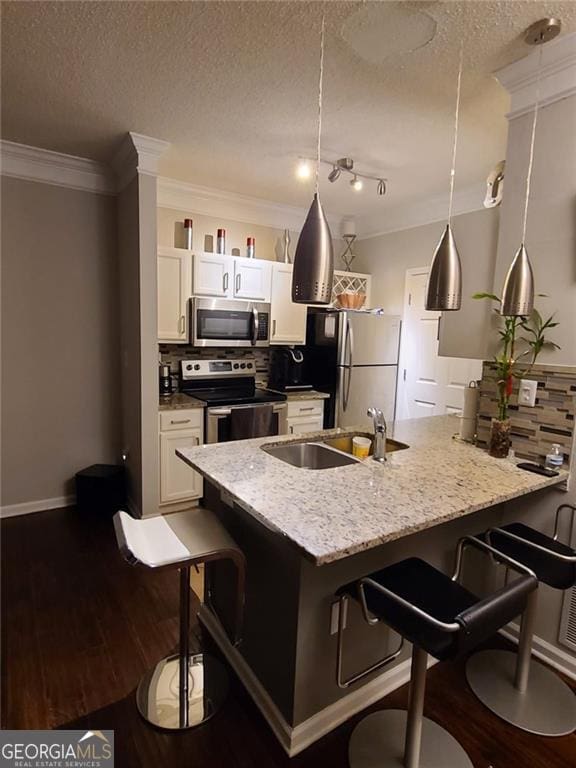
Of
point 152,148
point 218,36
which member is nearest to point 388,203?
point 152,148

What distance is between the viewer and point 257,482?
1.57 m

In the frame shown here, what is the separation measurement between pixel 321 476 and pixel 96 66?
2.16 m

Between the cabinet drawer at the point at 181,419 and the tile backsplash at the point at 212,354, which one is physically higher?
the tile backsplash at the point at 212,354

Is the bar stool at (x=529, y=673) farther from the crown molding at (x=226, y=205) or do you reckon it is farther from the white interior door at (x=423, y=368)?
the crown molding at (x=226, y=205)

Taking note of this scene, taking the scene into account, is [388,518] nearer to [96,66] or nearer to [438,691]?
[438,691]

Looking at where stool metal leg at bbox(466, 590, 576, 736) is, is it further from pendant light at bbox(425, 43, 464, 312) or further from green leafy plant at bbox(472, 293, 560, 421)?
pendant light at bbox(425, 43, 464, 312)

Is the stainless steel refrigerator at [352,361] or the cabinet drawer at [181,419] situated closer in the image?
the cabinet drawer at [181,419]

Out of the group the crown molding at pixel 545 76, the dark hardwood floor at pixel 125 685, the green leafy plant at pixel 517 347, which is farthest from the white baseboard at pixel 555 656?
the crown molding at pixel 545 76

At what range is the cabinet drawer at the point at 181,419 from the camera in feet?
10.3

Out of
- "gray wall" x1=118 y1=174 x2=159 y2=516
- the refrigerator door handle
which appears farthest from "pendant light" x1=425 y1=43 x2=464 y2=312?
the refrigerator door handle

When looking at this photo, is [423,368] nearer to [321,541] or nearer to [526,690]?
[526,690]

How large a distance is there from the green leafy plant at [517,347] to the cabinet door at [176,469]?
2.12 m

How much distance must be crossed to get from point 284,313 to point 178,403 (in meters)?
1.34

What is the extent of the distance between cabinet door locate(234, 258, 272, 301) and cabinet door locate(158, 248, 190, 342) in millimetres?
442
